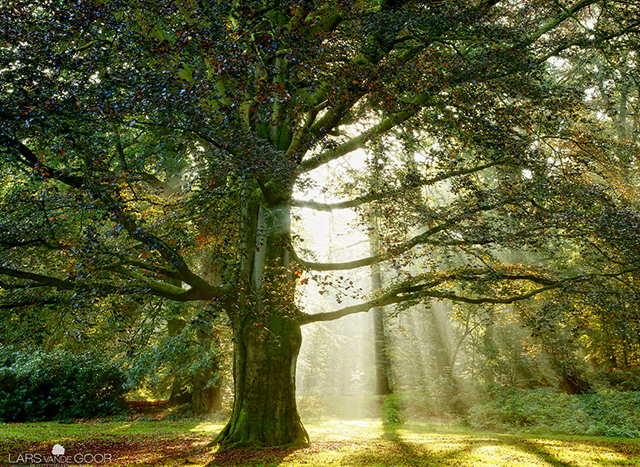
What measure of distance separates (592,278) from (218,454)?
7.35 meters

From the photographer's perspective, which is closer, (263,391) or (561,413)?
(263,391)

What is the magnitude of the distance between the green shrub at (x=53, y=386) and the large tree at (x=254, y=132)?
26.9 feet

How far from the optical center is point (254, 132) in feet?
→ 20.8

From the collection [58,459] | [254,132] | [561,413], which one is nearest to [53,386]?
[58,459]

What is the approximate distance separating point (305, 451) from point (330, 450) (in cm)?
56

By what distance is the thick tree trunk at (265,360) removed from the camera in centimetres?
786

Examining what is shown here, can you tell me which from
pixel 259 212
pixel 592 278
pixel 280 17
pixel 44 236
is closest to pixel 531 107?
pixel 592 278

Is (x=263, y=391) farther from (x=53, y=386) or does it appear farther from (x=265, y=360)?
(x=53, y=386)

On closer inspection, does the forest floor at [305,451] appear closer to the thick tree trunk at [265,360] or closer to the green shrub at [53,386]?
the thick tree trunk at [265,360]

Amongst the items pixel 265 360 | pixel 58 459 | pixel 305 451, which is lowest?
pixel 305 451

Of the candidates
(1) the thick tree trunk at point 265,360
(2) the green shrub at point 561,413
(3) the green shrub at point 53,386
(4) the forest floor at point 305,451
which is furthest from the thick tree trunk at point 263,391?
(2) the green shrub at point 561,413

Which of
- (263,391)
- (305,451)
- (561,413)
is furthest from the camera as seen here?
(561,413)

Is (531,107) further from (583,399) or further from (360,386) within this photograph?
(360,386)

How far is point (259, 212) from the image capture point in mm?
9188
